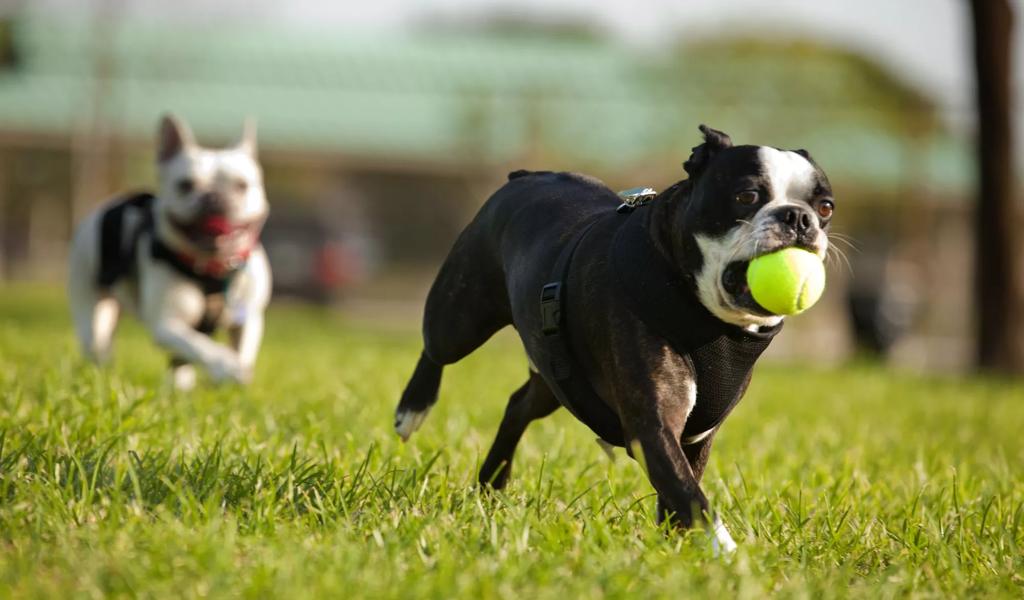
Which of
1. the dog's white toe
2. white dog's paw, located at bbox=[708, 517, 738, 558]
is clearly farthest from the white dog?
white dog's paw, located at bbox=[708, 517, 738, 558]

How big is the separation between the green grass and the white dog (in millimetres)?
341

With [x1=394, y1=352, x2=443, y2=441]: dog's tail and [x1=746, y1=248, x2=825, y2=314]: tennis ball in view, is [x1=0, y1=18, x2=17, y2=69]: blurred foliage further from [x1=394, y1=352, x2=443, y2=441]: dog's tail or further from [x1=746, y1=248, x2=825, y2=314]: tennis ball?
[x1=746, y1=248, x2=825, y2=314]: tennis ball

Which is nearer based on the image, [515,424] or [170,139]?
[515,424]

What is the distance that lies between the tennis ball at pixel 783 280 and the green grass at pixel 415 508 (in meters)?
0.67

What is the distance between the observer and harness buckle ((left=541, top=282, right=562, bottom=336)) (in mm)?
3947

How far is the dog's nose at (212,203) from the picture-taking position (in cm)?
697

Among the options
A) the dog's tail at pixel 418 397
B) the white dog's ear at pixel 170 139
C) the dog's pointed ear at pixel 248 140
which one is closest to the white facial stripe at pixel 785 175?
the dog's tail at pixel 418 397

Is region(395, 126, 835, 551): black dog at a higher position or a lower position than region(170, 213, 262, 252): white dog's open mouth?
higher

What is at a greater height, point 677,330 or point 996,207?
point 677,330

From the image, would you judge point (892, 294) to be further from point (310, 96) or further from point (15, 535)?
point (15, 535)

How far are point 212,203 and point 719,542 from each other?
14.2 ft

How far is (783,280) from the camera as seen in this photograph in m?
3.38

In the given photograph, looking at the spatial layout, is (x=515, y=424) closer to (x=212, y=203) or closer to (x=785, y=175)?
(x=785, y=175)

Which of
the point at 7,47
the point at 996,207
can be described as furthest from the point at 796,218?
the point at 7,47
